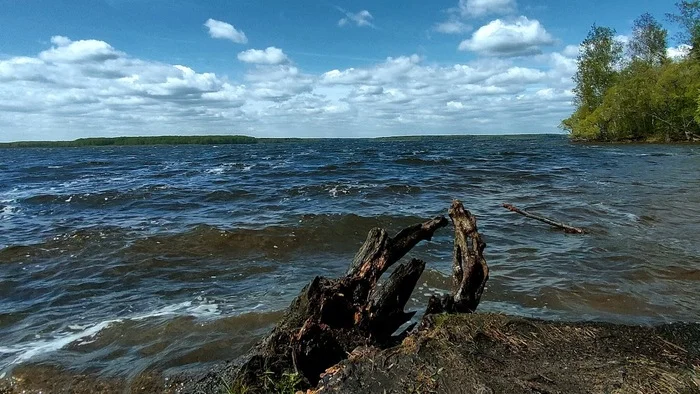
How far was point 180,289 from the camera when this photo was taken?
7.78 metres

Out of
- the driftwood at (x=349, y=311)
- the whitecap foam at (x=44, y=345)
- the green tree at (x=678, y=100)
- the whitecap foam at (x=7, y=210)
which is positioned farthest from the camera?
the green tree at (x=678, y=100)

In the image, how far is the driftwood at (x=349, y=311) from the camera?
3.53 meters

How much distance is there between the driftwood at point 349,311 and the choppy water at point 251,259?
1.92m

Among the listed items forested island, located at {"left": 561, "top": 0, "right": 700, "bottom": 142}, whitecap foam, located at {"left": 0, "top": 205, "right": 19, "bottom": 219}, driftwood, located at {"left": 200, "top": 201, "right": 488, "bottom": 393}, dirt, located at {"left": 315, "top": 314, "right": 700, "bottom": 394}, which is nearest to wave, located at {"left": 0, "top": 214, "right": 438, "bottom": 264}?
whitecap foam, located at {"left": 0, "top": 205, "right": 19, "bottom": 219}

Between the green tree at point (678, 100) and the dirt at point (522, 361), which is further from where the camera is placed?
the green tree at point (678, 100)

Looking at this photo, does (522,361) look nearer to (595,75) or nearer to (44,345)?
(44,345)

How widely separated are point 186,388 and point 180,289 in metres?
3.97

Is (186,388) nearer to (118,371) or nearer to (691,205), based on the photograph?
(118,371)

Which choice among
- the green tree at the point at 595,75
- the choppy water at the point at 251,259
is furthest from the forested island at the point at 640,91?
the choppy water at the point at 251,259

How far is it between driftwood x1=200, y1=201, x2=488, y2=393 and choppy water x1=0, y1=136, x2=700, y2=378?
1925 mm

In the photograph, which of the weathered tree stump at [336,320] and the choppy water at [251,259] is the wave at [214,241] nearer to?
the choppy water at [251,259]

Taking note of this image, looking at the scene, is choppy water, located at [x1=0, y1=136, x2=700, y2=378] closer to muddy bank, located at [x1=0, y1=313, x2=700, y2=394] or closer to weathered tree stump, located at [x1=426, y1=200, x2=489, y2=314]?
muddy bank, located at [x1=0, y1=313, x2=700, y2=394]

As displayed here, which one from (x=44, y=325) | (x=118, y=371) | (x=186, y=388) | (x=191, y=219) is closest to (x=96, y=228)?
(x=191, y=219)

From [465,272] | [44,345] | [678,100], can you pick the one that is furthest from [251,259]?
[678,100]
